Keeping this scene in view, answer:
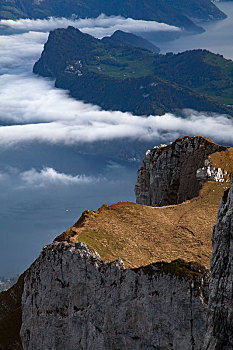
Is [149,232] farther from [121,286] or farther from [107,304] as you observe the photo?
[107,304]

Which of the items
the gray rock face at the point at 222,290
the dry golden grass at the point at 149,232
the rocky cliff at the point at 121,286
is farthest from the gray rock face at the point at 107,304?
the gray rock face at the point at 222,290

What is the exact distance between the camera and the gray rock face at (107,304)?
53562 millimetres

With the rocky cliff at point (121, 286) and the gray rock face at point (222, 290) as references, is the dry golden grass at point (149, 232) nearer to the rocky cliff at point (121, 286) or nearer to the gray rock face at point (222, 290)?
the rocky cliff at point (121, 286)

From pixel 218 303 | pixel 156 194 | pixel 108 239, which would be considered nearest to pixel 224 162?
pixel 156 194

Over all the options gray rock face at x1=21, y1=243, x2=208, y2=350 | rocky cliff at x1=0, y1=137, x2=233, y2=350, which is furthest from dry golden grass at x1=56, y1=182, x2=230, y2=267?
gray rock face at x1=21, y1=243, x2=208, y2=350

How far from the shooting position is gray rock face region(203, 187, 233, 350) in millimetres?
26531

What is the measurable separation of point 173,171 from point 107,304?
152 ft

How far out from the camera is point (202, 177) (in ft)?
282

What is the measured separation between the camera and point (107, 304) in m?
58.4

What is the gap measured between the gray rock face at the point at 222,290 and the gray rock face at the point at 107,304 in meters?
25.5

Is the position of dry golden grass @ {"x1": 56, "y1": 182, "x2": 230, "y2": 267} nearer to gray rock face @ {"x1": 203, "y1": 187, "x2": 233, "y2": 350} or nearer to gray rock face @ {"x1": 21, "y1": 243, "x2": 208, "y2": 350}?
gray rock face @ {"x1": 21, "y1": 243, "x2": 208, "y2": 350}

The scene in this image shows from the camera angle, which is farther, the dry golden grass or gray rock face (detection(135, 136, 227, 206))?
gray rock face (detection(135, 136, 227, 206))

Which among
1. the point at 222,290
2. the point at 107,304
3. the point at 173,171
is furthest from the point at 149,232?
the point at 222,290

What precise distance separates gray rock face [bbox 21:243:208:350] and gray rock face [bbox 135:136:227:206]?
110 feet
